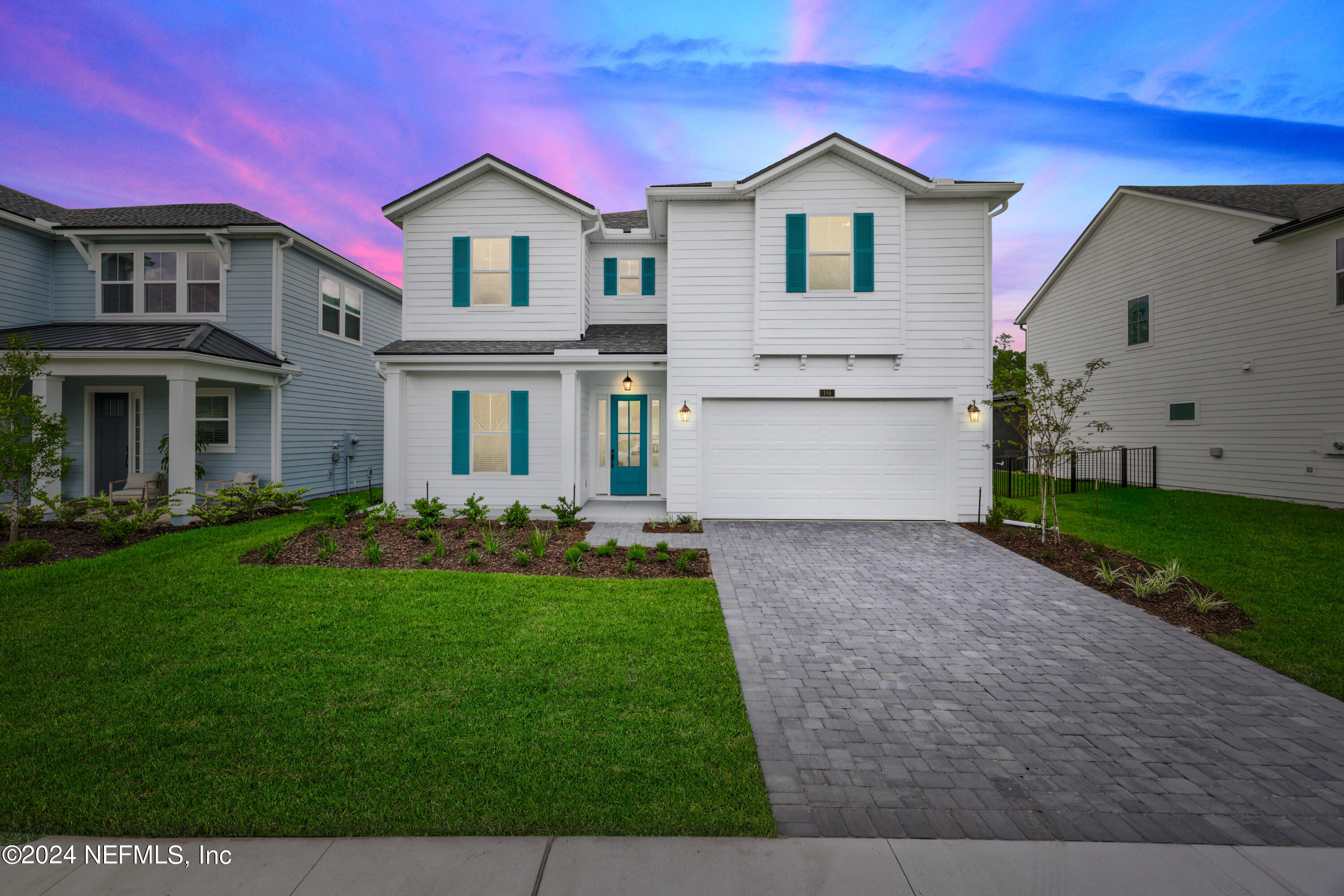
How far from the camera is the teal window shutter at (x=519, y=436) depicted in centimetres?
1066

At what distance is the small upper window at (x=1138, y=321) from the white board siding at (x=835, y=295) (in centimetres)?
1011

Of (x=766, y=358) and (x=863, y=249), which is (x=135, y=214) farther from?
(x=863, y=249)

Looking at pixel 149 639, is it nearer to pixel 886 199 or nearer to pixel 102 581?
pixel 102 581

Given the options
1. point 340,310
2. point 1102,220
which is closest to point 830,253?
point 1102,220

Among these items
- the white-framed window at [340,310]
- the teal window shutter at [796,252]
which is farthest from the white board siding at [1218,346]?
the white-framed window at [340,310]

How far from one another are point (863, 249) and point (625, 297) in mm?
5210

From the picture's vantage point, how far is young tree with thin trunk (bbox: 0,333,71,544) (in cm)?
731

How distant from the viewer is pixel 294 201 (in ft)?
67.3

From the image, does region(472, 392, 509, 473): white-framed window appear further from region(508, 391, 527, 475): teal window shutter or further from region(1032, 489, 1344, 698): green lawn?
region(1032, 489, 1344, 698): green lawn

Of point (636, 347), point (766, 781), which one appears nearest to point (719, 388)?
point (636, 347)

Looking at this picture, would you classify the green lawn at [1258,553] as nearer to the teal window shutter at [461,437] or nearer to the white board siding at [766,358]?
the white board siding at [766,358]

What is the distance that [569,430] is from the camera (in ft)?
33.4

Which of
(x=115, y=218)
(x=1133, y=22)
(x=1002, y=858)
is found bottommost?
(x=1002, y=858)

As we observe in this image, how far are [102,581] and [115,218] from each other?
431 inches
